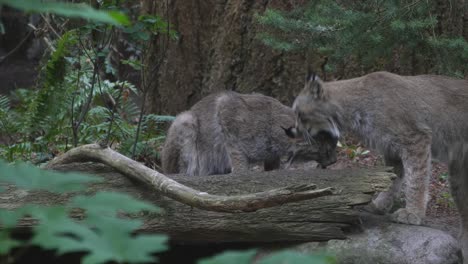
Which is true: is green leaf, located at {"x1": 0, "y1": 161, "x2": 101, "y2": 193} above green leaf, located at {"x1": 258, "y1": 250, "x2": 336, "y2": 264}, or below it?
above

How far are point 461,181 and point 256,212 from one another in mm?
2239

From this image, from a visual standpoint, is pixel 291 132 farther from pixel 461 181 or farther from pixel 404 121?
pixel 461 181

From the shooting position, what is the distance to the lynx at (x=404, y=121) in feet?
19.7

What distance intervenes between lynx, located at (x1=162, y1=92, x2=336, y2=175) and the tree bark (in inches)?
56.4

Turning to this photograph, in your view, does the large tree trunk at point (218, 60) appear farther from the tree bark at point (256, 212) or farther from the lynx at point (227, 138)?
the tree bark at point (256, 212)

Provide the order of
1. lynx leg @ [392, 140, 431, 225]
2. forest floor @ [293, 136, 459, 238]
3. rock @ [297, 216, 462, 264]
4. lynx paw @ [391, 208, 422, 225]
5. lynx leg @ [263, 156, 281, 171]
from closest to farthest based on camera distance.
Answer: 1. rock @ [297, 216, 462, 264]
2. lynx paw @ [391, 208, 422, 225]
3. lynx leg @ [392, 140, 431, 225]
4. forest floor @ [293, 136, 459, 238]
5. lynx leg @ [263, 156, 281, 171]

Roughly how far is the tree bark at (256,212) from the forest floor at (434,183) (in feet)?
2.79

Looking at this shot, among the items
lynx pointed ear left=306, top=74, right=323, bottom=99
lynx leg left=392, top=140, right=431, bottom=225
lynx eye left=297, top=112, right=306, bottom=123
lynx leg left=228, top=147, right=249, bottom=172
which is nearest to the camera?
lynx leg left=392, top=140, right=431, bottom=225

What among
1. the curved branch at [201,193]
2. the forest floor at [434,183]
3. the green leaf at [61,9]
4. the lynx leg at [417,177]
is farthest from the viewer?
the forest floor at [434,183]

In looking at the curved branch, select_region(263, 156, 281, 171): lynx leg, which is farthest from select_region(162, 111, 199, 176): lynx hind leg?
the curved branch

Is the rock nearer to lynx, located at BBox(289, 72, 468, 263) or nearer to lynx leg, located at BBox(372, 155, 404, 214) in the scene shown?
lynx, located at BBox(289, 72, 468, 263)

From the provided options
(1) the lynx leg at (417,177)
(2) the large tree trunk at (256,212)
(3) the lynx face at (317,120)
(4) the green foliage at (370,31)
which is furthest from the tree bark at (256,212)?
(4) the green foliage at (370,31)

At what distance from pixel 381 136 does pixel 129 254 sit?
185 inches

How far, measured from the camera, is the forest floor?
6770 mm
